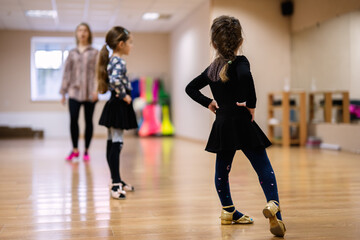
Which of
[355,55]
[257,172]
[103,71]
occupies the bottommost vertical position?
[257,172]

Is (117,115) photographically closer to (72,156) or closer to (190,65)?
(72,156)

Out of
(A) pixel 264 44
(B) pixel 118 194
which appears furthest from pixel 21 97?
(B) pixel 118 194

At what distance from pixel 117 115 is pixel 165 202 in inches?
26.4

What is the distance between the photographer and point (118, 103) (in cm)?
300

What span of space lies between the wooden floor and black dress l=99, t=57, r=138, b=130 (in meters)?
0.46

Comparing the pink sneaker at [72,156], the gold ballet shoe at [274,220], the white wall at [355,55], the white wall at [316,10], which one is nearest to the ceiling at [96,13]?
the white wall at [316,10]

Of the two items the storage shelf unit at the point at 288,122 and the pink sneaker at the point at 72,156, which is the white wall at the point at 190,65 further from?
the pink sneaker at the point at 72,156

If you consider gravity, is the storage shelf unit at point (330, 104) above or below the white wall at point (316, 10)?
below

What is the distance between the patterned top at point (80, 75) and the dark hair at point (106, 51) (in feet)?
6.06

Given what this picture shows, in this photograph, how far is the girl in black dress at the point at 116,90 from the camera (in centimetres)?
294

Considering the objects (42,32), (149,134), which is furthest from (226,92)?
(42,32)

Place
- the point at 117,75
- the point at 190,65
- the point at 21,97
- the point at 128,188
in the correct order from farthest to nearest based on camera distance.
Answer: the point at 21,97, the point at 190,65, the point at 128,188, the point at 117,75

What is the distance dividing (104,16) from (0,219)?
7.46m

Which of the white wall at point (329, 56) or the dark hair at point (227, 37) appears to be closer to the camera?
the dark hair at point (227, 37)
